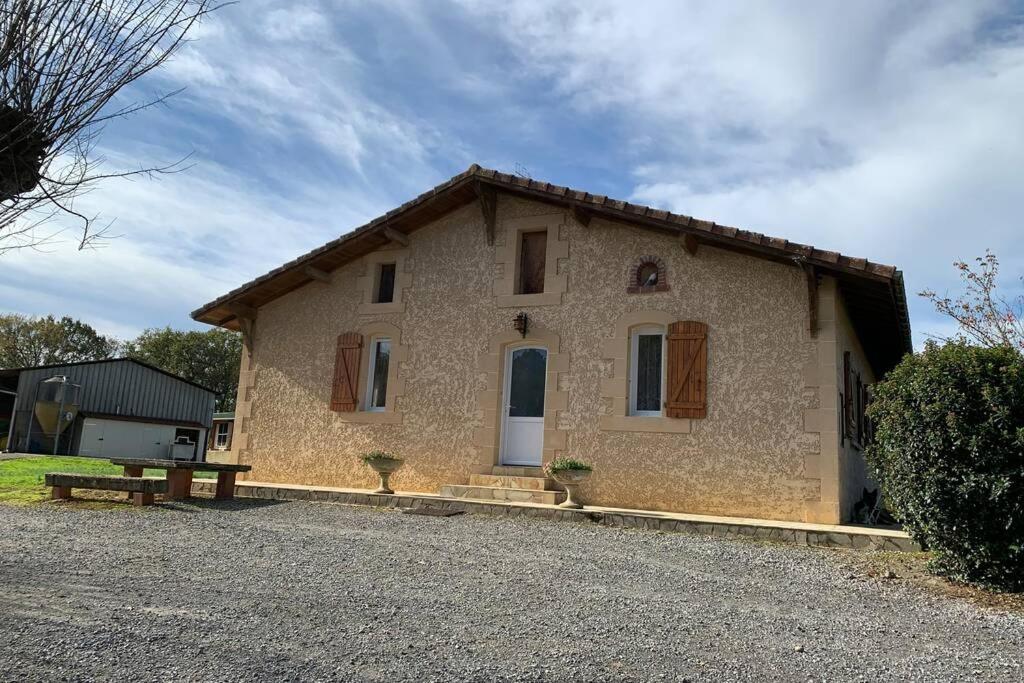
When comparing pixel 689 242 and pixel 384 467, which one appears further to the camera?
pixel 384 467

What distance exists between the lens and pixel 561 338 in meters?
10.1

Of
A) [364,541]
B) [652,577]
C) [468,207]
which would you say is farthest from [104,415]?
[652,577]

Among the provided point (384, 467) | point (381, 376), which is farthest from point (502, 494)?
point (381, 376)

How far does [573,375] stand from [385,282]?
3509mm

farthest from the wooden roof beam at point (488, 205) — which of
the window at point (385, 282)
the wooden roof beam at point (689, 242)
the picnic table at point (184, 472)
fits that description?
the picnic table at point (184, 472)

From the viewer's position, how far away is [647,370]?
31.8 feet

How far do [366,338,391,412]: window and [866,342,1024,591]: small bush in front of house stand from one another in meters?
7.12

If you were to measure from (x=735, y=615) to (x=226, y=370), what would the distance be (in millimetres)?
42433

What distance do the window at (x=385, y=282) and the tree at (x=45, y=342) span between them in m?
32.0

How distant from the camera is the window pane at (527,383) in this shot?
1037 cm

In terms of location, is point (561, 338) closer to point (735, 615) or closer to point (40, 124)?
point (735, 615)

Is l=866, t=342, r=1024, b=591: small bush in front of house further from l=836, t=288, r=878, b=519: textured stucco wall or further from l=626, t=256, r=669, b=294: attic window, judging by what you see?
l=626, t=256, r=669, b=294: attic window

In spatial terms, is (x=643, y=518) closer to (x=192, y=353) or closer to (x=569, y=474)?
(x=569, y=474)

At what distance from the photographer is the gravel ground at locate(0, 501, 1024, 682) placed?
11.4 feet
